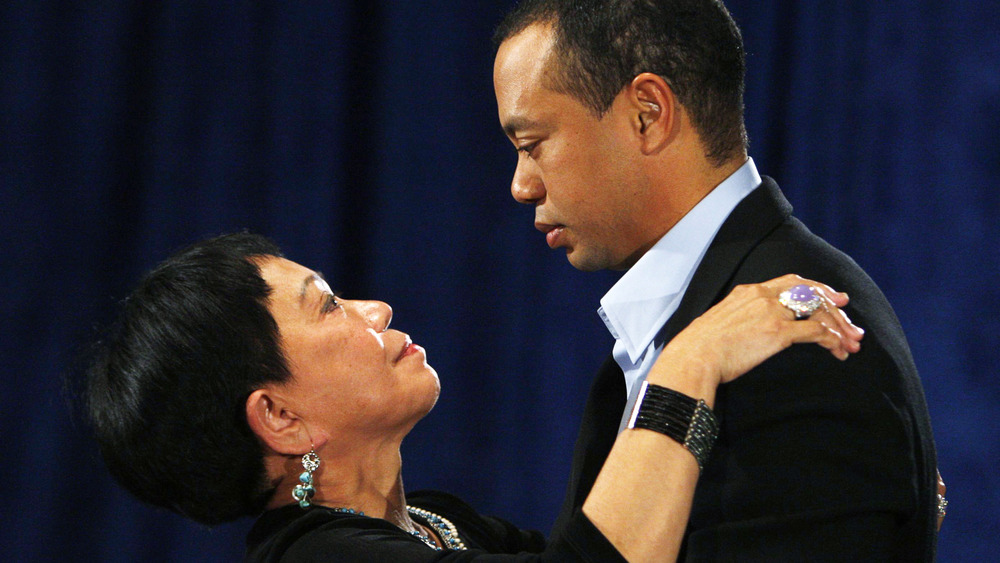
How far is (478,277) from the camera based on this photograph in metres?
2.40

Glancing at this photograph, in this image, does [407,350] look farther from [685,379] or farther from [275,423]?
[685,379]

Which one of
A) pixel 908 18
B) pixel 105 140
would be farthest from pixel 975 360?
pixel 105 140

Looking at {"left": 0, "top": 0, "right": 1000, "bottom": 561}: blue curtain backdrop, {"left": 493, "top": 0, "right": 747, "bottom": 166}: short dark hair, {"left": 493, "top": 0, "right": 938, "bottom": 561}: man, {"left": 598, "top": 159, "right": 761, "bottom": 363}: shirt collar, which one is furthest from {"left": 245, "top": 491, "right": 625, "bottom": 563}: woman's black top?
{"left": 0, "top": 0, "right": 1000, "bottom": 561}: blue curtain backdrop

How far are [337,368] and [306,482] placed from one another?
0.54 feet

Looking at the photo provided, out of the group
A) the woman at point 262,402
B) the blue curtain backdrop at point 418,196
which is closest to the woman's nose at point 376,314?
the woman at point 262,402

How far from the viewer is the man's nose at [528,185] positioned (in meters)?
1.21

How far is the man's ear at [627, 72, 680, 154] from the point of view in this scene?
1118 millimetres

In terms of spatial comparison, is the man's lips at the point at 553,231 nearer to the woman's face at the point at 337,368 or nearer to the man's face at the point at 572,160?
the man's face at the point at 572,160

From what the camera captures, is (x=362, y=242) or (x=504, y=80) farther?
(x=362, y=242)

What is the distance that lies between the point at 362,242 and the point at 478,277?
271 mm

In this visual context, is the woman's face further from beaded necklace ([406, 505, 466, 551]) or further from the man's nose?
the man's nose

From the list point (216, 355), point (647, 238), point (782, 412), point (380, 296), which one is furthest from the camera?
point (380, 296)

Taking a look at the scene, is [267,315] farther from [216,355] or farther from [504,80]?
[504,80]

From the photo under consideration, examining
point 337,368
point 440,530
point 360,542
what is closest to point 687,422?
point 360,542
